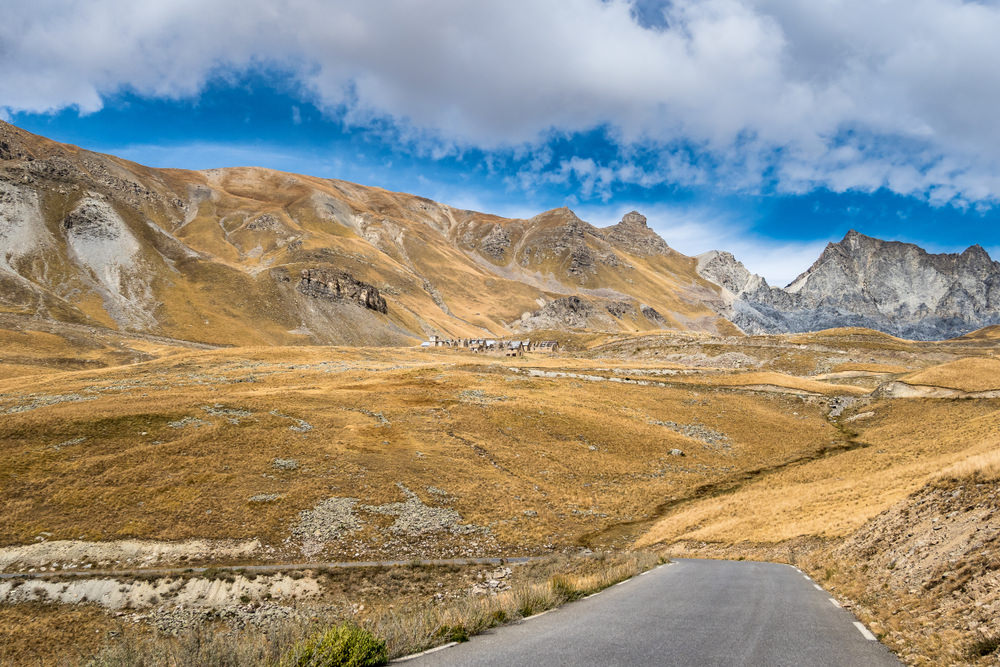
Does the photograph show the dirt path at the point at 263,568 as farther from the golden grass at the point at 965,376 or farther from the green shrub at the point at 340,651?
the golden grass at the point at 965,376

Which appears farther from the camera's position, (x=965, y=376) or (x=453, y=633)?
(x=965, y=376)

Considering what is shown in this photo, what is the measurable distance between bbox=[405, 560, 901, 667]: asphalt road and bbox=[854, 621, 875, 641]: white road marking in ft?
0.20

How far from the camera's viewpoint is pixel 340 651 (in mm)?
8648

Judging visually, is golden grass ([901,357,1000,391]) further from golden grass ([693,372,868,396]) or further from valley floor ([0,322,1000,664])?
golden grass ([693,372,868,396])

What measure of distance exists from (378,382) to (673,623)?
69.9m

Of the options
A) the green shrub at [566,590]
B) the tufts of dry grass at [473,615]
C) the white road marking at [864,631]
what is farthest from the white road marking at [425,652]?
the white road marking at [864,631]

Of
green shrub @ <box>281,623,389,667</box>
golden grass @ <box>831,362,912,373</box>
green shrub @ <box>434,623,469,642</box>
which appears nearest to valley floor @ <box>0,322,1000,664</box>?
green shrub @ <box>434,623,469,642</box>

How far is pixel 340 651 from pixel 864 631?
1228 cm

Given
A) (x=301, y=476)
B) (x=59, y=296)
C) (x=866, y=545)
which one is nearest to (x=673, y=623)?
(x=866, y=545)

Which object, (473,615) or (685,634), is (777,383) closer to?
(685,634)

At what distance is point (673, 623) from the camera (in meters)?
11.5

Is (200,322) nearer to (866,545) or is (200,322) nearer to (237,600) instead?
(237,600)

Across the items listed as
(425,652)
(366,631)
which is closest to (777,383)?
(425,652)

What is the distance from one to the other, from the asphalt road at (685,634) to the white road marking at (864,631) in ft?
0.20
